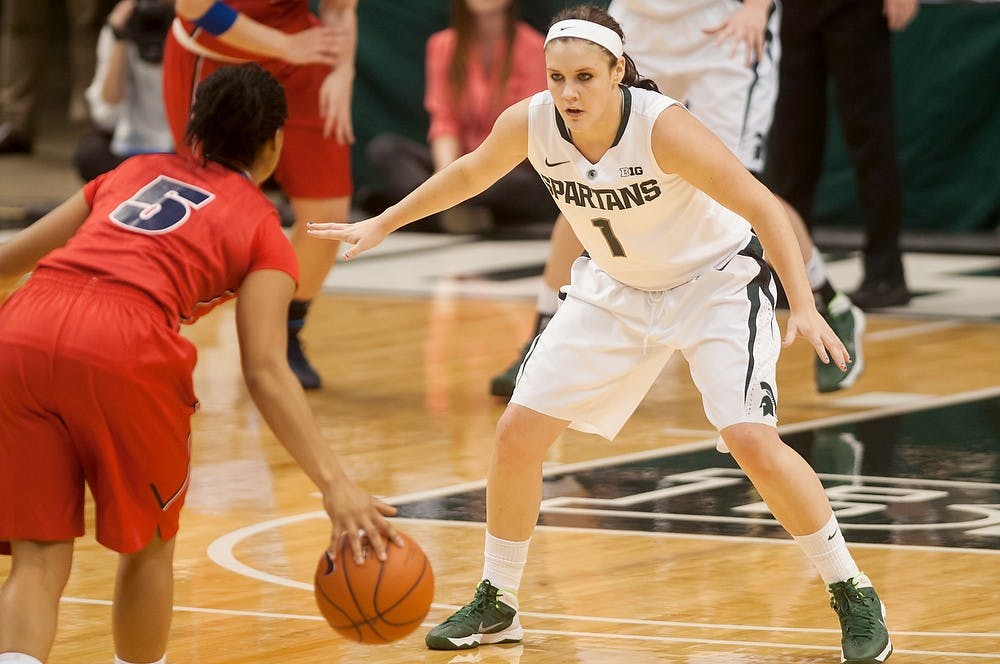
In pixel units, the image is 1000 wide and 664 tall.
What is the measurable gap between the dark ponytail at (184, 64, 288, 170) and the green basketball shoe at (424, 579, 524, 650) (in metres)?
1.10

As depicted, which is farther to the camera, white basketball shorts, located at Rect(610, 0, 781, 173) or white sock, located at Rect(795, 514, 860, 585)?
white basketball shorts, located at Rect(610, 0, 781, 173)

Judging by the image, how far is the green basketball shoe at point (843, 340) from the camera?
689cm

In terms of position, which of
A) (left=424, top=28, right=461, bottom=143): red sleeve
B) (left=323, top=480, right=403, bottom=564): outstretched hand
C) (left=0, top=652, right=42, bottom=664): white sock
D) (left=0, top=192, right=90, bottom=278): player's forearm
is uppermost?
(left=0, top=192, right=90, bottom=278): player's forearm

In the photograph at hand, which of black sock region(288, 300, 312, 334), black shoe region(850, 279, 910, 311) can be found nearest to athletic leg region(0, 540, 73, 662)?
black sock region(288, 300, 312, 334)

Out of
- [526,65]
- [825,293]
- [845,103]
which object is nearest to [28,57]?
[526,65]

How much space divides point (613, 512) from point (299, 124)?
2.02 metres

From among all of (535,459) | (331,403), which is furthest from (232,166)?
(331,403)

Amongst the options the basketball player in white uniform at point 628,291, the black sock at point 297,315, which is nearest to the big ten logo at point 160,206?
the basketball player in white uniform at point 628,291

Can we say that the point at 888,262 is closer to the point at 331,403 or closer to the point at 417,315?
the point at 417,315

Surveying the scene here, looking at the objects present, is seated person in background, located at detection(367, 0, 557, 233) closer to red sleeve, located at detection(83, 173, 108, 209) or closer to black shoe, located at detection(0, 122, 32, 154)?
black shoe, located at detection(0, 122, 32, 154)

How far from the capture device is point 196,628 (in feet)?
15.0

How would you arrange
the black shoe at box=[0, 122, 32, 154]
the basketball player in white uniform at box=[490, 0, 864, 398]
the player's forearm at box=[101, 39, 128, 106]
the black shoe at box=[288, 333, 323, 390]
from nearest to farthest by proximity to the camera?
the basketball player in white uniform at box=[490, 0, 864, 398]
the black shoe at box=[288, 333, 323, 390]
the player's forearm at box=[101, 39, 128, 106]
the black shoe at box=[0, 122, 32, 154]

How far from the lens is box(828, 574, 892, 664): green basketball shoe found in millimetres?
4215

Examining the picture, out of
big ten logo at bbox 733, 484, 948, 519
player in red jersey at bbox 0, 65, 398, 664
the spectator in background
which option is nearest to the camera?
player in red jersey at bbox 0, 65, 398, 664
